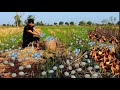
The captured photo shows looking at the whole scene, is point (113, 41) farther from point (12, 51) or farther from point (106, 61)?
point (12, 51)

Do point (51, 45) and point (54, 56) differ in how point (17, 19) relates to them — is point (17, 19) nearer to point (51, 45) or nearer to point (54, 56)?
point (51, 45)

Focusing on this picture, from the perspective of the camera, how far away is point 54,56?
6.80 metres

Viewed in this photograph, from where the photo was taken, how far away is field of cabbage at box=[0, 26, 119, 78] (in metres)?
6.69

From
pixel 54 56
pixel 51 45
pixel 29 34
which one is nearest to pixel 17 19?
pixel 29 34

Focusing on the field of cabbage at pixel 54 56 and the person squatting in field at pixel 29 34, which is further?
the person squatting in field at pixel 29 34

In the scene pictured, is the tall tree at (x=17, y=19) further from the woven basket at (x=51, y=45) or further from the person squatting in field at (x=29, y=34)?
the woven basket at (x=51, y=45)

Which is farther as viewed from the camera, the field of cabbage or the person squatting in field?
the person squatting in field

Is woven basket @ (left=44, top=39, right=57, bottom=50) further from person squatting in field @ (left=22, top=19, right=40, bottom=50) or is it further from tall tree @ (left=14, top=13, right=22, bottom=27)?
tall tree @ (left=14, top=13, right=22, bottom=27)

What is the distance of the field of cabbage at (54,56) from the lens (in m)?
6.69

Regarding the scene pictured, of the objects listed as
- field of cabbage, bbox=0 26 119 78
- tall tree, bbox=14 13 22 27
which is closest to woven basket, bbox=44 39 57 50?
field of cabbage, bbox=0 26 119 78

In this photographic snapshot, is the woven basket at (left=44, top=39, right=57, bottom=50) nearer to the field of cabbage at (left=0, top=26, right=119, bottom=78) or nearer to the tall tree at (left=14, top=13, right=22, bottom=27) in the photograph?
the field of cabbage at (left=0, top=26, right=119, bottom=78)

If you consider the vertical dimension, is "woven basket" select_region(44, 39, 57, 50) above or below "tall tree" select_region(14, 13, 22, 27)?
below

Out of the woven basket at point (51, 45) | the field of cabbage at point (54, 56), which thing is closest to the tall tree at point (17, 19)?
the field of cabbage at point (54, 56)
